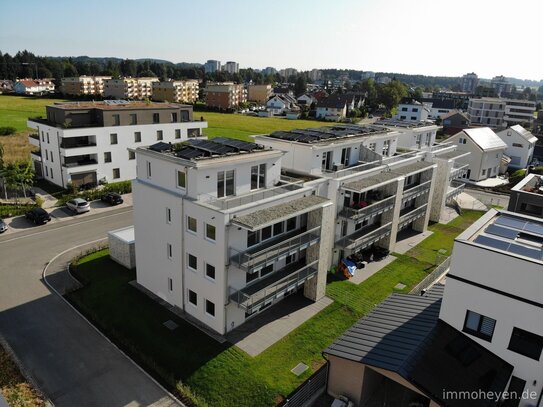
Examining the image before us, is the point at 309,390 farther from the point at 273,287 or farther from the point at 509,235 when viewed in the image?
the point at 509,235

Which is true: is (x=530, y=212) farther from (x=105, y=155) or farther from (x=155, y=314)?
(x=105, y=155)

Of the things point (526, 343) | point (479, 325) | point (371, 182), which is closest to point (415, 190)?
point (371, 182)

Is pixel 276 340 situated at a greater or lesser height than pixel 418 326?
lesser

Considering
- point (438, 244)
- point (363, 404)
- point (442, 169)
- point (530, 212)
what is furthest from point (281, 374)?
point (442, 169)

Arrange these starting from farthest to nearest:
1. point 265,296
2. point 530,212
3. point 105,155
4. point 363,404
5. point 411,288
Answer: point 105,155 → point 411,288 → point 530,212 → point 265,296 → point 363,404

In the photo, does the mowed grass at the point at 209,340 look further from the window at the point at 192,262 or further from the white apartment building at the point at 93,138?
the white apartment building at the point at 93,138

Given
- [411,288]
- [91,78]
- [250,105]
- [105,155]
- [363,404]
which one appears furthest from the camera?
[250,105]
